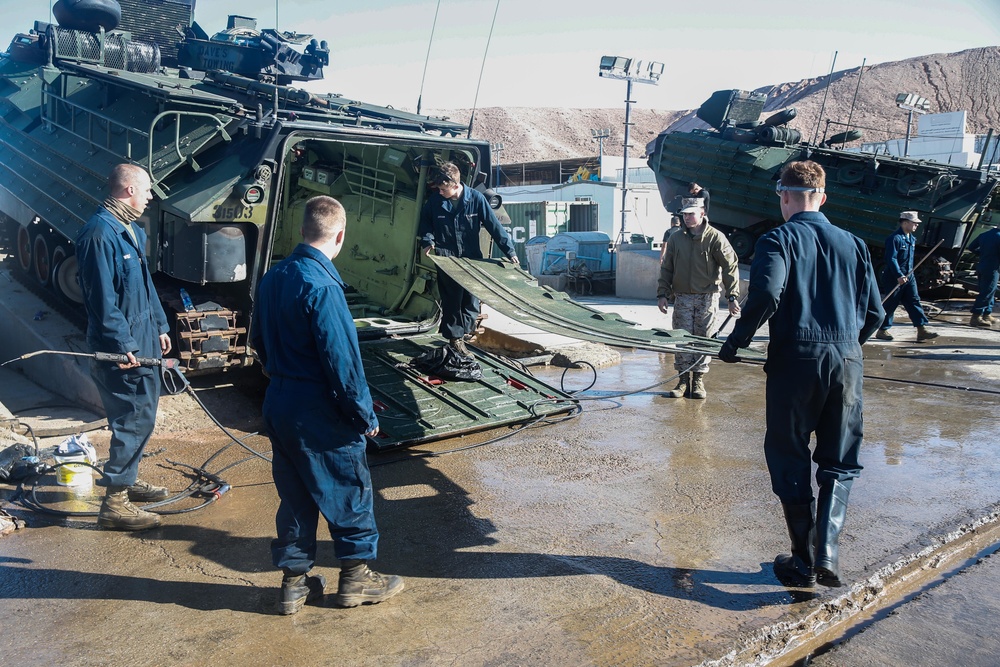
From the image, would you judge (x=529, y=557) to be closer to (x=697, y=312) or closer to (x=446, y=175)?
(x=446, y=175)

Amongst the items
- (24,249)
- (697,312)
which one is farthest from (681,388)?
(24,249)

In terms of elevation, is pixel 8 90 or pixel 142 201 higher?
pixel 8 90

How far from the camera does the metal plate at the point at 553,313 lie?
469 centimetres

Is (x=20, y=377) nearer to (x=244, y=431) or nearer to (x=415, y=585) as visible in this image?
(x=244, y=431)

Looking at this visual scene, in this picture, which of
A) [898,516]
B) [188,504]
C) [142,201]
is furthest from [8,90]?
[898,516]

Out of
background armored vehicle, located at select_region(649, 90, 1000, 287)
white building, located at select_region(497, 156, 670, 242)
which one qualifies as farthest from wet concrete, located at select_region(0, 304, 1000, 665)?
white building, located at select_region(497, 156, 670, 242)

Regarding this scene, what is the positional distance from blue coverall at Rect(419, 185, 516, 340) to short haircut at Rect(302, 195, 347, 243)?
3.05m

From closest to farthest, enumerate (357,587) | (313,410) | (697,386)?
(313,410) < (357,587) < (697,386)

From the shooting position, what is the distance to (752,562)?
149 inches

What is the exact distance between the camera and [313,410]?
3262 millimetres

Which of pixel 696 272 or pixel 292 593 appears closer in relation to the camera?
pixel 292 593

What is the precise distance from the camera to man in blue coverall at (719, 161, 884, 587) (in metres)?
3.44

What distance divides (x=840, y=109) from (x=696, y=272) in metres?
63.7

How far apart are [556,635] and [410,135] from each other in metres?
4.32
